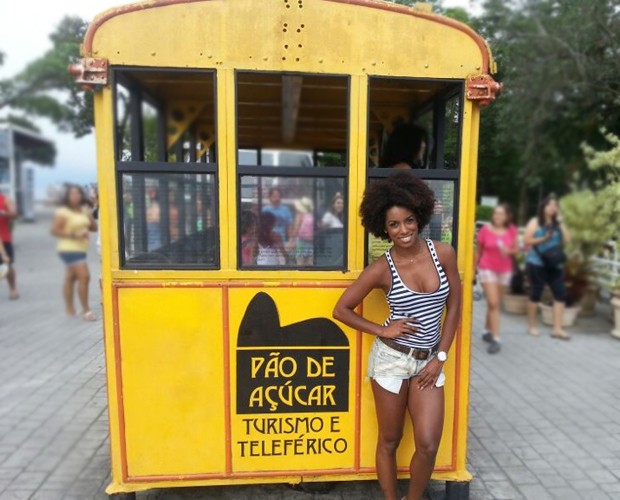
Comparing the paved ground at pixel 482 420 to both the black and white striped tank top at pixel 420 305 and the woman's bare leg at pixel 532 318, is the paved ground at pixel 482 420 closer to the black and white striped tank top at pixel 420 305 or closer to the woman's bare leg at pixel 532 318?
the woman's bare leg at pixel 532 318

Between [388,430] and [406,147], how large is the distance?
162 centimetres

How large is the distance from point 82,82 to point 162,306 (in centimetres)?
107

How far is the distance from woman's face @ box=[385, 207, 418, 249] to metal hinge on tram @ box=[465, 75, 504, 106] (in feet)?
2.18

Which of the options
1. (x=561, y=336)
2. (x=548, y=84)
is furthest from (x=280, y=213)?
(x=548, y=84)

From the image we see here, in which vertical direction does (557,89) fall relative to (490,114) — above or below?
above

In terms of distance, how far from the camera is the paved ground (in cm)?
296

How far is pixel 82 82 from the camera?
2.22m

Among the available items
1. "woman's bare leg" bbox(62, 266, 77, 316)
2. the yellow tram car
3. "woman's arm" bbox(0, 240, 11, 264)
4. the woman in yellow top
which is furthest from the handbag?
"woman's arm" bbox(0, 240, 11, 264)

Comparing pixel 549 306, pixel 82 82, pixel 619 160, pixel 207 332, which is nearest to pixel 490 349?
pixel 549 306

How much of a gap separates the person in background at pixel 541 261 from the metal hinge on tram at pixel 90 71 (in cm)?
515

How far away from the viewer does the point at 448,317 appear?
2406mm

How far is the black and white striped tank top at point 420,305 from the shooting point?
230 cm

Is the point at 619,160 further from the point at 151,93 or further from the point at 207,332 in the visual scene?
the point at 151,93

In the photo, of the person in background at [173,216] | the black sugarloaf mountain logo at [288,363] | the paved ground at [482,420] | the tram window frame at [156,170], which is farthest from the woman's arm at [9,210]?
the black sugarloaf mountain logo at [288,363]
